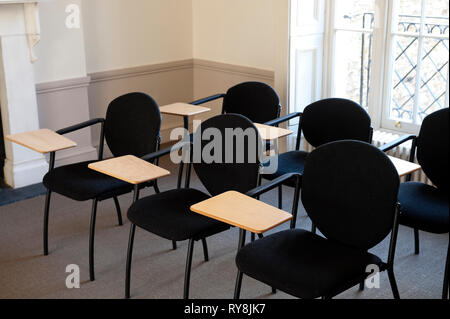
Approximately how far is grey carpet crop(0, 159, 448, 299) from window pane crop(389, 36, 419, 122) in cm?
82

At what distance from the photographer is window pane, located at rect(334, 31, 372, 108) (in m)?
4.16

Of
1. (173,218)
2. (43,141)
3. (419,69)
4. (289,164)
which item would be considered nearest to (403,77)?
(419,69)

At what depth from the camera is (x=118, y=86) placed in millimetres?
4855

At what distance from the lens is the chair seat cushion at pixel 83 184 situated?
3082 mm

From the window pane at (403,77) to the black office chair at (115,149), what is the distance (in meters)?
1.65

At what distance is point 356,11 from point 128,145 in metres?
1.85

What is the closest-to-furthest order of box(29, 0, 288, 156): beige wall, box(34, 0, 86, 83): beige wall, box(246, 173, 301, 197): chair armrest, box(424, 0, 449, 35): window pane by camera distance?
box(246, 173, 301, 197): chair armrest → box(424, 0, 449, 35): window pane → box(34, 0, 86, 83): beige wall → box(29, 0, 288, 156): beige wall

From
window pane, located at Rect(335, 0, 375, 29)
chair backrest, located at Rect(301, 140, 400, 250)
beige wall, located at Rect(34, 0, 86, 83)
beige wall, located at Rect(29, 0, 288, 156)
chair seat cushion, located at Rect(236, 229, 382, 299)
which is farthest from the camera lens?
beige wall, located at Rect(29, 0, 288, 156)

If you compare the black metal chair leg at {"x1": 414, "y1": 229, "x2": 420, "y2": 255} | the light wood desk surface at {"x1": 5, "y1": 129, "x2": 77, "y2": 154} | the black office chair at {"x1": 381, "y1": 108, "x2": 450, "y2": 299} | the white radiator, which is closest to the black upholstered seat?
the light wood desk surface at {"x1": 5, "y1": 129, "x2": 77, "y2": 154}

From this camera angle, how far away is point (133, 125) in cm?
337

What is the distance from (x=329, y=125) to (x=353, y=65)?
1.02 metres

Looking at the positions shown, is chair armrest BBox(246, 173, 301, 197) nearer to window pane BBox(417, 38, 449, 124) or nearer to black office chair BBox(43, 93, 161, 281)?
black office chair BBox(43, 93, 161, 281)

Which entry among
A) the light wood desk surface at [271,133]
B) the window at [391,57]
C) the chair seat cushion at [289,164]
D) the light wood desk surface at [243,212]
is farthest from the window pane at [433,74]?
the light wood desk surface at [243,212]

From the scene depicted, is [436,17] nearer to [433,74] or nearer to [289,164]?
[433,74]
